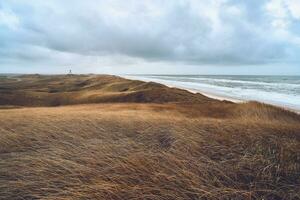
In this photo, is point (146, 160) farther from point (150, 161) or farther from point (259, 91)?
point (259, 91)

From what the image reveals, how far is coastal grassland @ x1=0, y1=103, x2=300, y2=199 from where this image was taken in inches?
191

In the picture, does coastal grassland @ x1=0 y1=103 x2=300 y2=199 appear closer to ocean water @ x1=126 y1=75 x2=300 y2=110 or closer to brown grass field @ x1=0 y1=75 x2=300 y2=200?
brown grass field @ x1=0 y1=75 x2=300 y2=200

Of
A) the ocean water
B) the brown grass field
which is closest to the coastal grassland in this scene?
the brown grass field

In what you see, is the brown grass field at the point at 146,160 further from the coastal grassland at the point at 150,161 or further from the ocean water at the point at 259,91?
the ocean water at the point at 259,91

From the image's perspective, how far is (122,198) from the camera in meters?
4.61

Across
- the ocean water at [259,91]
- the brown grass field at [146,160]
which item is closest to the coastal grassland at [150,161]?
the brown grass field at [146,160]

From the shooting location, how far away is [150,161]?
19.1 ft

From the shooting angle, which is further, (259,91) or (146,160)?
(259,91)

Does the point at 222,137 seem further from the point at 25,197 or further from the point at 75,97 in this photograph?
the point at 75,97

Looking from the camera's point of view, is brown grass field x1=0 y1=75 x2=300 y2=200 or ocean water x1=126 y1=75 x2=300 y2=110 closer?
brown grass field x1=0 y1=75 x2=300 y2=200

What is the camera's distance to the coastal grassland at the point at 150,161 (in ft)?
15.9

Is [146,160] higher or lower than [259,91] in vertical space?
higher

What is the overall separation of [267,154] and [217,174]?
164 cm

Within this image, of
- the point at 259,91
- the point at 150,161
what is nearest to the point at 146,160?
the point at 150,161
